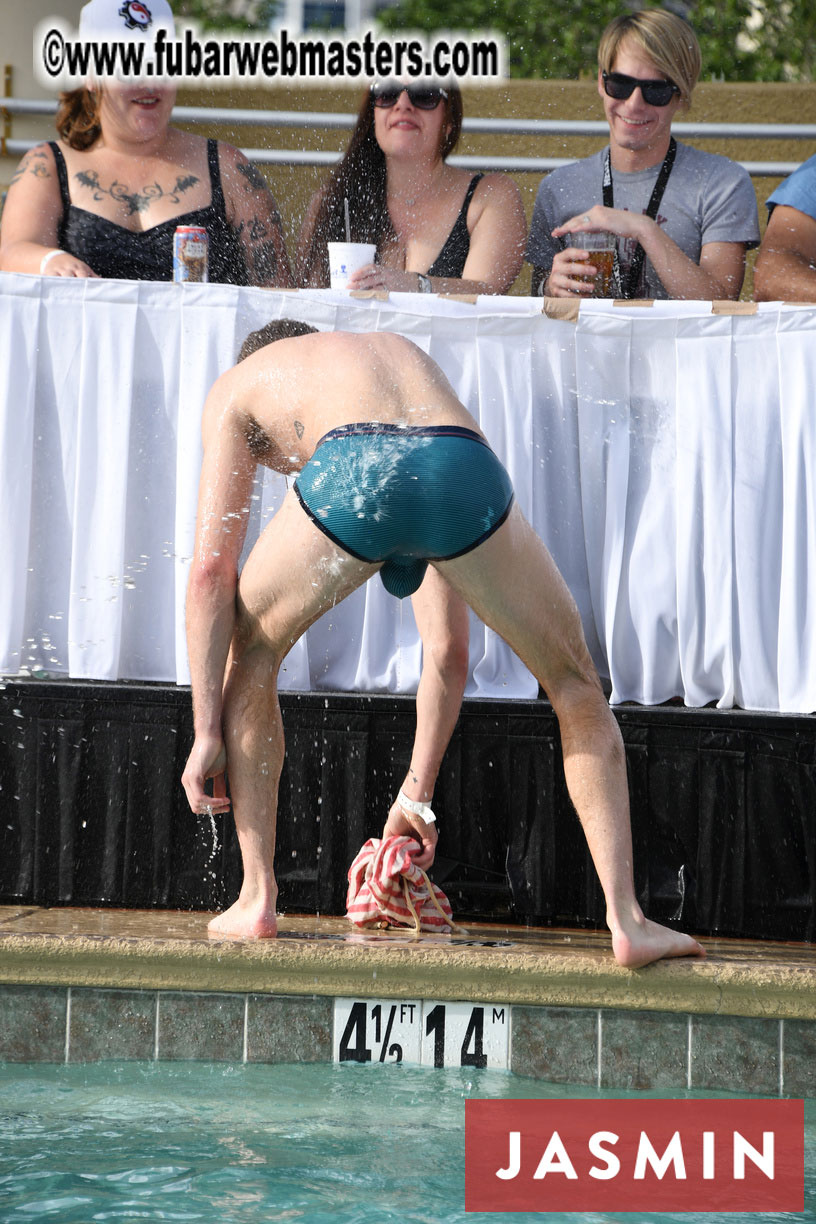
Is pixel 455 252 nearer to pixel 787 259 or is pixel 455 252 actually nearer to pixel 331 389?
pixel 787 259

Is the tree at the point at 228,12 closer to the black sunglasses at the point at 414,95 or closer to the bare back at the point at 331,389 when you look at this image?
the black sunglasses at the point at 414,95

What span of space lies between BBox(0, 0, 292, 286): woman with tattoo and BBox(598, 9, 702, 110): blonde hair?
3.59 feet

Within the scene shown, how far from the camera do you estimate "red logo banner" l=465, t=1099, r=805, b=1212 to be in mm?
1898

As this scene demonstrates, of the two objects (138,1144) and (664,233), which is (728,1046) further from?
(664,233)

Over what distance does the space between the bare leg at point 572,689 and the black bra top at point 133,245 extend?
1644 millimetres

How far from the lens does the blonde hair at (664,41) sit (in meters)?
3.79

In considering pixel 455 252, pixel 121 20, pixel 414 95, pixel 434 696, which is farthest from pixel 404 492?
pixel 121 20

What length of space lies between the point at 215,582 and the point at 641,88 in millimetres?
2182

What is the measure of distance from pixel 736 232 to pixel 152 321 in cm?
171

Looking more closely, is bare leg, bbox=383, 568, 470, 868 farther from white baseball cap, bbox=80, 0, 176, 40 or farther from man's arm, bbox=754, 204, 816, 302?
white baseball cap, bbox=80, 0, 176, 40

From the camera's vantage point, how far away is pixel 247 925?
256cm

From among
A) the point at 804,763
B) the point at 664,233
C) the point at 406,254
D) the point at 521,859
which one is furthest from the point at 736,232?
the point at 521,859

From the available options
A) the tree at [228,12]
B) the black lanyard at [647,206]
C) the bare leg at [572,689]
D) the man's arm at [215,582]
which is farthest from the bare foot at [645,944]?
the tree at [228,12]

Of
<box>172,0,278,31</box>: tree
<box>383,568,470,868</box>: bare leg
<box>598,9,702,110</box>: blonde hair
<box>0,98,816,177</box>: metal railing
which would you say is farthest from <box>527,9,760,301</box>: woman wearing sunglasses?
<box>172,0,278,31</box>: tree
